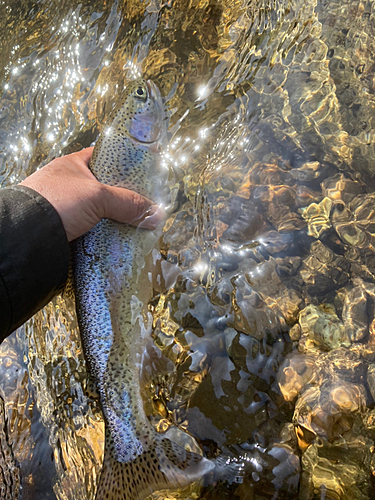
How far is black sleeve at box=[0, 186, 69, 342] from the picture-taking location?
6.93 feet

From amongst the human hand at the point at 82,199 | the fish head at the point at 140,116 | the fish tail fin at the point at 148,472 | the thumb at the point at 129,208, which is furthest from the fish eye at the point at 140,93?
the fish tail fin at the point at 148,472

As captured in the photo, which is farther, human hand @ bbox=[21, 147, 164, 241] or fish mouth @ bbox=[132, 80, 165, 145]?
fish mouth @ bbox=[132, 80, 165, 145]

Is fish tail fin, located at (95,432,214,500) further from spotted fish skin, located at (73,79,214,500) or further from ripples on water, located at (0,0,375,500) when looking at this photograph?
ripples on water, located at (0,0,375,500)

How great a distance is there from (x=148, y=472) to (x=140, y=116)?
2.36m

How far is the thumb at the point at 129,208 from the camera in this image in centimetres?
252

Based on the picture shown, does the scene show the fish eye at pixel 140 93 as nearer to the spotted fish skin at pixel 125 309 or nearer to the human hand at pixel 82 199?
the spotted fish skin at pixel 125 309

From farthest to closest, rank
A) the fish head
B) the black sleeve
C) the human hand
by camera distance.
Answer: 1. the fish head
2. the human hand
3. the black sleeve

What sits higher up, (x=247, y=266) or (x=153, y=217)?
(x=153, y=217)

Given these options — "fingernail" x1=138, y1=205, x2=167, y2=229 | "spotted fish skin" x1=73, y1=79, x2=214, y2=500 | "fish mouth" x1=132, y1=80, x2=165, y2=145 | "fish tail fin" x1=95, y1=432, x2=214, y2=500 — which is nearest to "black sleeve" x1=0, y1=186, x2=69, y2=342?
"spotted fish skin" x1=73, y1=79, x2=214, y2=500

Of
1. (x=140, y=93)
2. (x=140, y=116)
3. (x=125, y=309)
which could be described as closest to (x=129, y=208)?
(x=125, y=309)

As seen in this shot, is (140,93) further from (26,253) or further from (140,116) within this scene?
(26,253)

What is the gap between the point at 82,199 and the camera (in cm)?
238

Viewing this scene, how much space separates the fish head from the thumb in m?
0.51

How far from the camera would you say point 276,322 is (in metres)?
2.47
